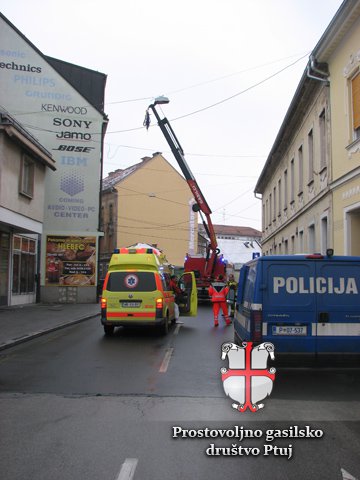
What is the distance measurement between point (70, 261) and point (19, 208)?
5.90 meters

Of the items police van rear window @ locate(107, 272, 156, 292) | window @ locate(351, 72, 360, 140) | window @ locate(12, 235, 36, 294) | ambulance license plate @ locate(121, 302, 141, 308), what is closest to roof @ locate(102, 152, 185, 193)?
window @ locate(12, 235, 36, 294)

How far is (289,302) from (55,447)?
3.79 m

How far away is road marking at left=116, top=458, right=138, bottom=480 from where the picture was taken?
380cm

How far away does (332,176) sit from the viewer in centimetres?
1535

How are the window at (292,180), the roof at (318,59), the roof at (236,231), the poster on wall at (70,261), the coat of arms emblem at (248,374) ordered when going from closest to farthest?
1. the coat of arms emblem at (248,374)
2. the roof at (318,59)
3. the window at (292,180)
4. the poster on wall at (70,261)
5. the roof at (236,231)

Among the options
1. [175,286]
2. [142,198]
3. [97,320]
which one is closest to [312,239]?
[175,286]

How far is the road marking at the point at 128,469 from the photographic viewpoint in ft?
12.5

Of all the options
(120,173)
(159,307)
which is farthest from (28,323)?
(120,173)

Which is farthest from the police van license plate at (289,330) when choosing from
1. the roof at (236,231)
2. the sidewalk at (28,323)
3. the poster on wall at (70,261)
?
the roof at (236,231)

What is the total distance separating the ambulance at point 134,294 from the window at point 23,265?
949 cm

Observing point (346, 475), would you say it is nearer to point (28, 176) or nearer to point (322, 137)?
point (322, 137)

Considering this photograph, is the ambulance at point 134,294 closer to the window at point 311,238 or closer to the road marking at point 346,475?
the window at point 311,238

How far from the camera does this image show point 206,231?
84.1ft

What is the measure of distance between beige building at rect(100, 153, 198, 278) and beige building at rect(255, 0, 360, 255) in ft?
97.2
